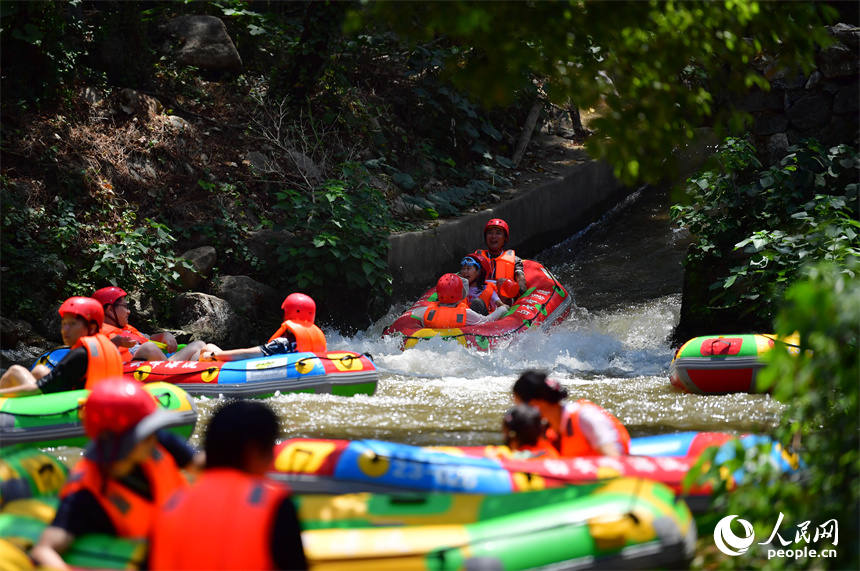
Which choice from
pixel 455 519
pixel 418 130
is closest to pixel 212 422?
pixel 455 519

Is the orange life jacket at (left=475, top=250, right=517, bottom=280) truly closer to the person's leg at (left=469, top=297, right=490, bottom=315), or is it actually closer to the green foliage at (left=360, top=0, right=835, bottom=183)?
the person's leg at (left=469, top=297, right=490, bottom=315)

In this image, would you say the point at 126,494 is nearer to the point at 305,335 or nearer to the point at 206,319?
the point at 305,335

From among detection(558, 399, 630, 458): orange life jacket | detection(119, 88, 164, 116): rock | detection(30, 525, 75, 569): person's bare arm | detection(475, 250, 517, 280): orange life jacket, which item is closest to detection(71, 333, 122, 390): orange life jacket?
detection(30, 525, 75, 569): person's bare arm

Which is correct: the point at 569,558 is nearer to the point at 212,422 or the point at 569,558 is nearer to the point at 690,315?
the point at 212,422

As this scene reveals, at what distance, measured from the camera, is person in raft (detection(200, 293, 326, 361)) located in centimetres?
691

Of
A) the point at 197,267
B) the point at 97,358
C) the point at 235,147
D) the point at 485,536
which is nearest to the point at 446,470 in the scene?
the point at 485,536

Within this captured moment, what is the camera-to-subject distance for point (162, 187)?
10469mm

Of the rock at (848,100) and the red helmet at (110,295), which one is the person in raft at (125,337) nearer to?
the red helmet at (110,295)

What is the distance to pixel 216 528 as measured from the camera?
199 centimetres

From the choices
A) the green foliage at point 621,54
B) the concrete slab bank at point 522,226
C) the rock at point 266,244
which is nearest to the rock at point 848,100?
the green foliage at point 621,54

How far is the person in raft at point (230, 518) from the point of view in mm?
1984

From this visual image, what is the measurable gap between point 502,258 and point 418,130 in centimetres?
511

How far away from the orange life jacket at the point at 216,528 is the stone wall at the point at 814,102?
7724mm

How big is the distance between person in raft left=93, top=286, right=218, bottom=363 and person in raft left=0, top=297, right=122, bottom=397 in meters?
1.35
